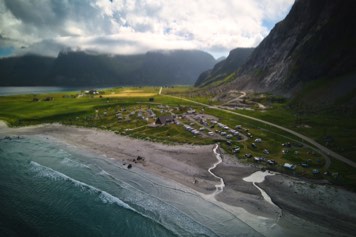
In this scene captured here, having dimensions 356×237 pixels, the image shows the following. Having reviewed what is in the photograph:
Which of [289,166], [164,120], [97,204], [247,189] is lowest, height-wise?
[97,204]

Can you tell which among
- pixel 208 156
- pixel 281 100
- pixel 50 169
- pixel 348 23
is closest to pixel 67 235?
pixel 50 169

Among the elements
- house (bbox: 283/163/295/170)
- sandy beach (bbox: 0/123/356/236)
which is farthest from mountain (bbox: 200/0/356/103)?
sandy beach (bbox: 0/123/356/236)

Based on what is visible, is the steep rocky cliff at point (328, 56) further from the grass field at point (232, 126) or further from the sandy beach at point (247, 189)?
the sandy beach at point (247, 189)

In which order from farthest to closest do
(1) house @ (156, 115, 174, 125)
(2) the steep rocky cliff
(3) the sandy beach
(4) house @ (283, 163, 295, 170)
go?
(2) the steep rocky cliff, (1) house @ (156, 115, 174, 125), (4) house @ (283, 163, 295, 170), (3) the sandy beach

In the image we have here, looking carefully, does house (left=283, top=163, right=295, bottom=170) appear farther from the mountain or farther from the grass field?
the mountain

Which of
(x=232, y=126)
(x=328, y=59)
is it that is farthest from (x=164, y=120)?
(x=328, y=59)

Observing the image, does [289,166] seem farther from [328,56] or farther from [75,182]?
[328,56]
